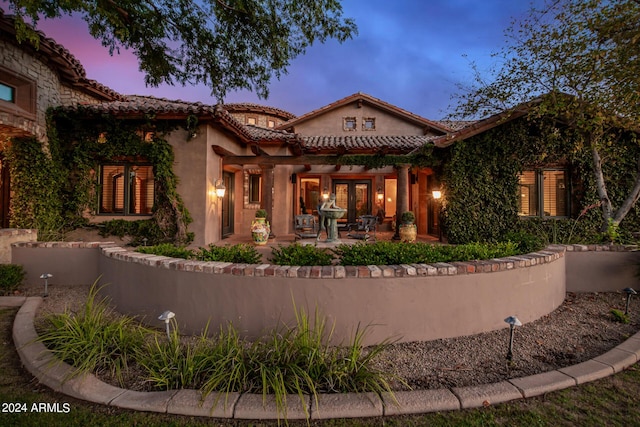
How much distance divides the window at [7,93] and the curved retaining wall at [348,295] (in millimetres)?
6423

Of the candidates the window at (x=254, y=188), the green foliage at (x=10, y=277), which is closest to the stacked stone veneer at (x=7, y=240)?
the green foliage at (x=10, y=277)

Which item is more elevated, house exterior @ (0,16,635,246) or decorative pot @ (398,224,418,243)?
house exterior @ (0,16,635,246)

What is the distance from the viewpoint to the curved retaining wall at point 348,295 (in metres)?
3.25

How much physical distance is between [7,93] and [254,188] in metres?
7.37

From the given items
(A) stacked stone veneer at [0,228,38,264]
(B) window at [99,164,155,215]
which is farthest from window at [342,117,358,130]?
(A) stacked stone veneer at [0,228,38,264]

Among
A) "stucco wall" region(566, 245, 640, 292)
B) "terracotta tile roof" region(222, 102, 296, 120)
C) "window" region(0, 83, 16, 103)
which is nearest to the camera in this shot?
"stucco wall" region(566, 245, 640, 292)

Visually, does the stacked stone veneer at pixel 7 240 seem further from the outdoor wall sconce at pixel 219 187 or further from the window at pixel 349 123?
the window at pixel 349 123

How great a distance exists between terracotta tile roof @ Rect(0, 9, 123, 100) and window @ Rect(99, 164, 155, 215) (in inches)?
97.5

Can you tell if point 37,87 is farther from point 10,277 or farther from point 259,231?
point 259,231

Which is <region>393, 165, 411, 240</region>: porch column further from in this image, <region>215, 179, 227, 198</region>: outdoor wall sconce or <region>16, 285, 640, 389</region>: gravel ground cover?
<region>215, 179, 227, 198</region>: outdoor wall sconce

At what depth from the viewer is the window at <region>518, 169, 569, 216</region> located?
9.06 m

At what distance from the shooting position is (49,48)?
6.87 metres

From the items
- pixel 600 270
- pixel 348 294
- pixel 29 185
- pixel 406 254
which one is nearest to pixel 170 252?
pixel 348 294

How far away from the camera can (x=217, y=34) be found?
6203mm
